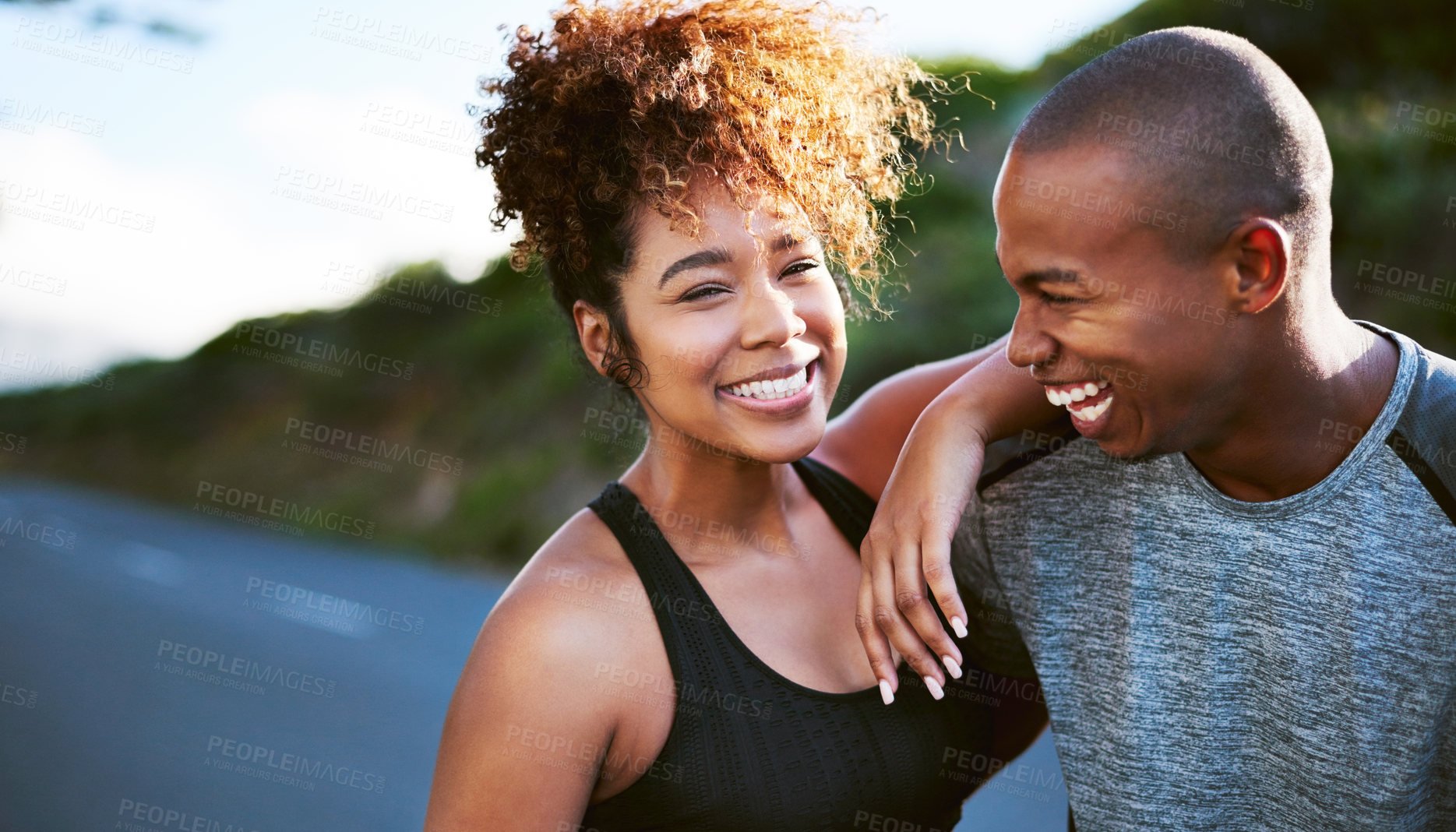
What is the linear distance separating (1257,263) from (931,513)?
607 mm

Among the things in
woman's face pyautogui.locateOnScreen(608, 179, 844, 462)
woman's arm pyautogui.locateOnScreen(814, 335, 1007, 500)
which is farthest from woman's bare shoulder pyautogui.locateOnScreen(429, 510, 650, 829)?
woman's arm pyautogui.locateOnScreen(814, 335, 1007, 500)

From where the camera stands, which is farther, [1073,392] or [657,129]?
[657,129]

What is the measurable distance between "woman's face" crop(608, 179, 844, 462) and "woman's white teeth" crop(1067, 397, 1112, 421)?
1.63ft

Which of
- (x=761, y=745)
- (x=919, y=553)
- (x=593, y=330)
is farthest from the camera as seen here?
(x=593, y=330)

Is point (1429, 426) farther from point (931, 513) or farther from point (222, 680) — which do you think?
point (222, 680)

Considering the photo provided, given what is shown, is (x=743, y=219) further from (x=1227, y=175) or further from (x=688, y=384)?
(x=1227, y=175)

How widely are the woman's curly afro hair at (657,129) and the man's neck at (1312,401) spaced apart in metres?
0.87

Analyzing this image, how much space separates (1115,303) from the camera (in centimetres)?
156

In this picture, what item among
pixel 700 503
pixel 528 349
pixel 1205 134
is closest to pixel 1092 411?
pixel 1205 134

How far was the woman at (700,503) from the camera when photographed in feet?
6.00

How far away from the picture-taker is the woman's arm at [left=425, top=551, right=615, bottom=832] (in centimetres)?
176

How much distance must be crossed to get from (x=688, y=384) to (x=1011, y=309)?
5994 millimetres

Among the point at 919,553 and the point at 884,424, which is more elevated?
the point at 884,424

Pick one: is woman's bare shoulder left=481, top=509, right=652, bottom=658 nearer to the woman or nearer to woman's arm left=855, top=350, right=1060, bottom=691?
the woman
